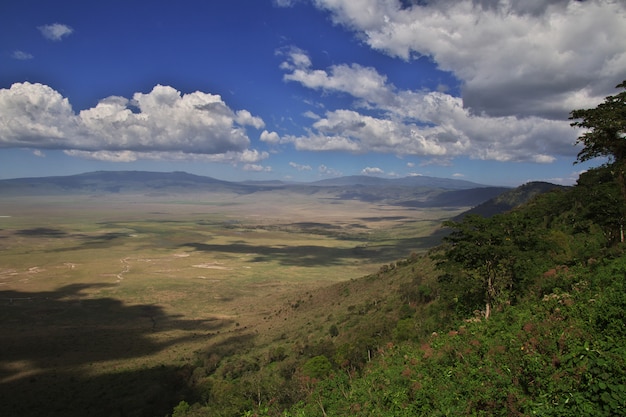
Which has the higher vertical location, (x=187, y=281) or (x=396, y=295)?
(x=396, y=295)

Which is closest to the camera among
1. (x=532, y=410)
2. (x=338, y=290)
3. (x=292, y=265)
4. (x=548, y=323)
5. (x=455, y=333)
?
(x=532, y=410)

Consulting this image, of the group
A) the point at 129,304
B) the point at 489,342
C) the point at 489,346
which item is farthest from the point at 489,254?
the point at 129,304

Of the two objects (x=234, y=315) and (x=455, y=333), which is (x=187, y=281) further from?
(x=455, y=333)

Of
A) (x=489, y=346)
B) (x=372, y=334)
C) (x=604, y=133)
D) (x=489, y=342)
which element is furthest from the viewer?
(x=372, y=334)

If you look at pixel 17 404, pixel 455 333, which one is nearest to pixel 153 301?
pixel 17 404

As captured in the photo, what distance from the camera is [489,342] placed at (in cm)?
1405

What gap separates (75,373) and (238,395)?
21.1 m

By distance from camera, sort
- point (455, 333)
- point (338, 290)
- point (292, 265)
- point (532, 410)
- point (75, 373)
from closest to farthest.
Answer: point (532, 410) < point (455, 333) < point (75, 373) < point (338, 290) < point (292, 265)

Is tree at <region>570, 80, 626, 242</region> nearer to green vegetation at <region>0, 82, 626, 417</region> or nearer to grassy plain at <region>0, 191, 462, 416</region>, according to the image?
green vegetation at <region>0, 82, 626, 417</region>

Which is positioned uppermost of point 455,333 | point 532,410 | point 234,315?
point 532,410

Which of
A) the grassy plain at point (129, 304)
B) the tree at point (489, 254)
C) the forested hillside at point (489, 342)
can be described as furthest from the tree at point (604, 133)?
the grassy plain at point (129, 304)

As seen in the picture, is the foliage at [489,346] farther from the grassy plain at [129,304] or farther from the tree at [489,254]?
the grassy plain at [129,304]

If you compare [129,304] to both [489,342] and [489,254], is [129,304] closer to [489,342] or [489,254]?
[489,254]

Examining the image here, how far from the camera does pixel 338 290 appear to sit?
67188mm
